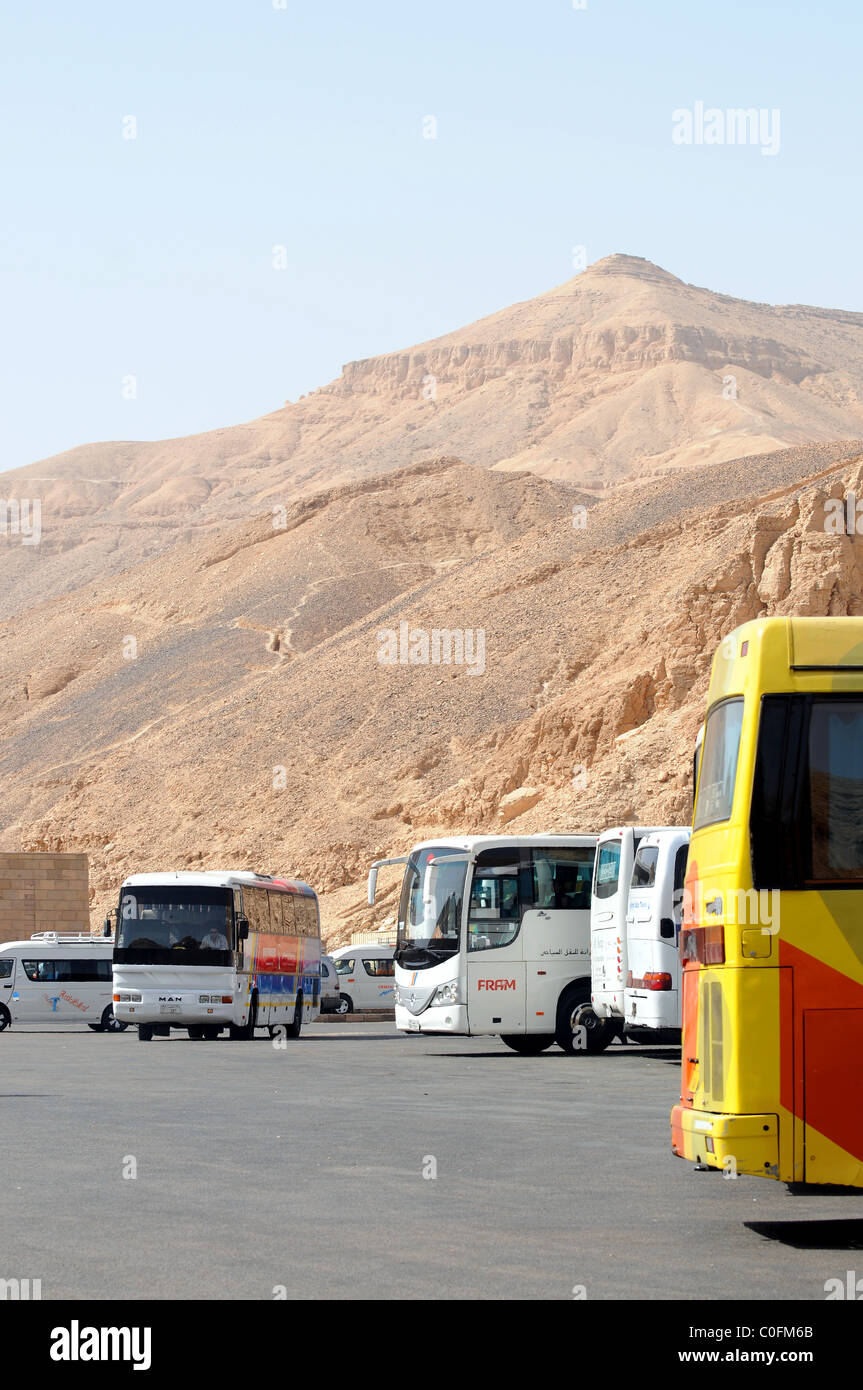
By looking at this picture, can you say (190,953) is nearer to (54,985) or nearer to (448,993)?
(448,993)

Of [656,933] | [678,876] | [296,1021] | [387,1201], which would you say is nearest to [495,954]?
[656,933]

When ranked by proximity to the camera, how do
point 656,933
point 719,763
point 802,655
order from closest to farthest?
point 802,655 → point 719,763 → point 656,933

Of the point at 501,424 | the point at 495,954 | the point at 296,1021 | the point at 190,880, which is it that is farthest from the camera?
the point at 501,424

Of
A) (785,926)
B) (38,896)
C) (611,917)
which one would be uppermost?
(785,926)

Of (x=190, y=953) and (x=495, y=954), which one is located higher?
(x=495, y=954)

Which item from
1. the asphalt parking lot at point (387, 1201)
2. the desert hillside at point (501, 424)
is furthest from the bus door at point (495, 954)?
the desert hillside at point (501, 424)

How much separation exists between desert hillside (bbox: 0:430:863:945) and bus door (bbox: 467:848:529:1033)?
19305mm

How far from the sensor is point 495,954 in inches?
970

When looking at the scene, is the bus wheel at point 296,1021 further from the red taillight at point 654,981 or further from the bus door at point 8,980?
the red taillight at point 654,981

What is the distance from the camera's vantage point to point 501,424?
163500 millimetres

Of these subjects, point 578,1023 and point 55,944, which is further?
point 55,944

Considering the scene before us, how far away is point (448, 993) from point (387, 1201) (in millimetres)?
14898

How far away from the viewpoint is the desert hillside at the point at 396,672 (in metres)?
50.4

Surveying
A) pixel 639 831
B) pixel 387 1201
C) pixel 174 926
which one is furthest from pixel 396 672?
pixel 387 1201
